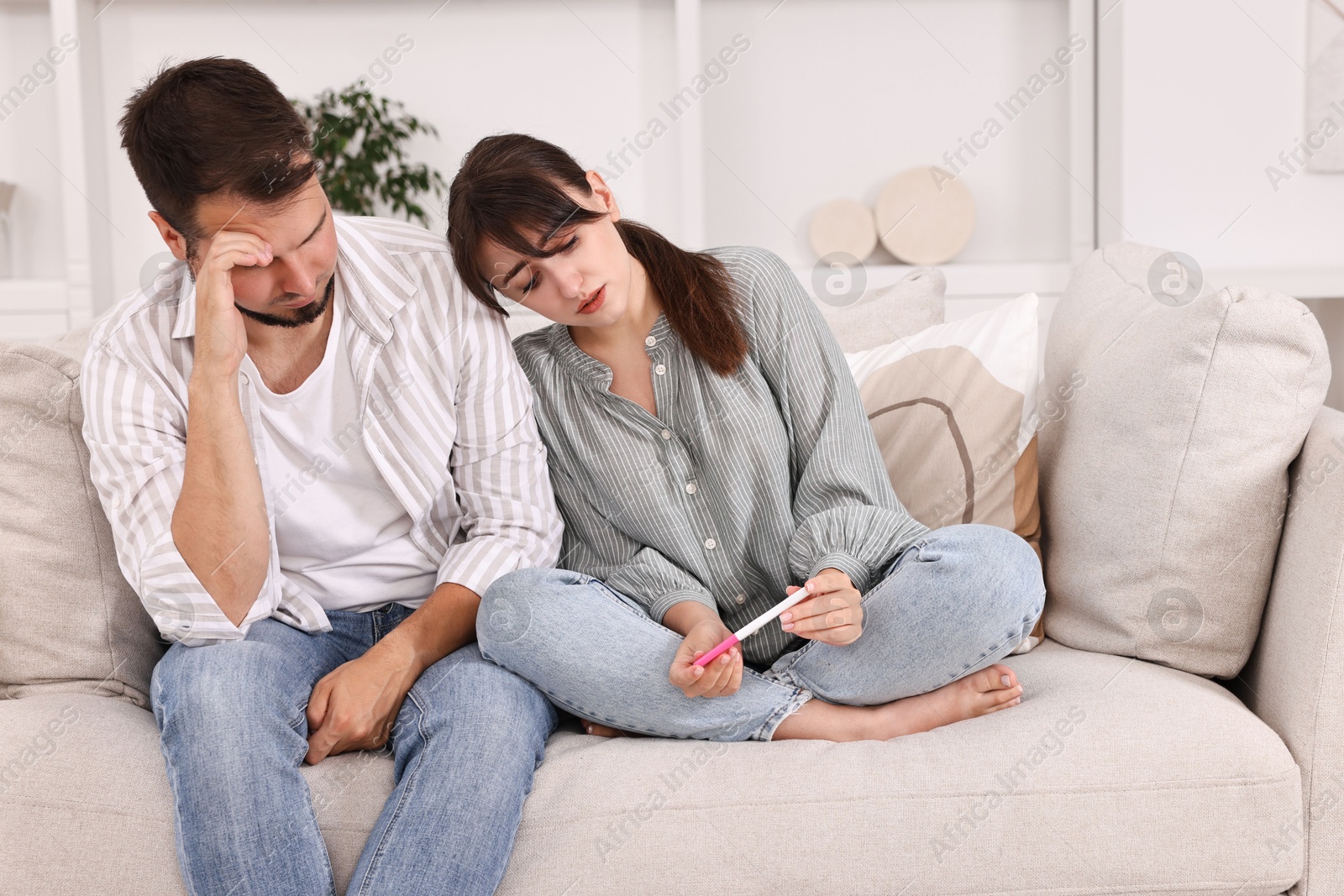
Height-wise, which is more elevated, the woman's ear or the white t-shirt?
the woman's ear

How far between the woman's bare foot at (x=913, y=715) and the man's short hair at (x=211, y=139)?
75cm

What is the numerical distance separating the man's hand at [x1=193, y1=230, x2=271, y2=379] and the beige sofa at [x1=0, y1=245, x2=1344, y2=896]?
37cm

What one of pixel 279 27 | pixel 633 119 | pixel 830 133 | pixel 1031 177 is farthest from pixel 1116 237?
pixel 279 27

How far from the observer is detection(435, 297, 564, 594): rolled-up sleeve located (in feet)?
4.10

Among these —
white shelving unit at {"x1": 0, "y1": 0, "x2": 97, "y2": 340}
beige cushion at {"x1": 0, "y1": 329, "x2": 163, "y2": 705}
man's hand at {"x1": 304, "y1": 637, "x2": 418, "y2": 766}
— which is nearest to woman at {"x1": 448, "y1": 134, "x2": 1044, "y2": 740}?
man's hand at {"x1": 304, "y1": 637, "x2": 418, "y2": 766}

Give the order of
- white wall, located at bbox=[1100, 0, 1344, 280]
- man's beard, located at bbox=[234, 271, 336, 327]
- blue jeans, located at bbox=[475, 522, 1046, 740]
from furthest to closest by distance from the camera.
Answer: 1. white wall, located at bbox=[1100, 0, 1344, 280]
2. man's beard, located at bbox=[234, 271, 336, 327]
3. blue jeans, located at bbox=[475, 522, 1046, 740]

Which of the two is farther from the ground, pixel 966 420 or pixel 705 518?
pixel 966 420

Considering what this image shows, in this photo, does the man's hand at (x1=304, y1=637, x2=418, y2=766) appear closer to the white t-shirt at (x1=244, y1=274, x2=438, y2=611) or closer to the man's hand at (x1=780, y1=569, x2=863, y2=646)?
the white t-shirt at (x1=244, y1=274, x2=438, y2=611)

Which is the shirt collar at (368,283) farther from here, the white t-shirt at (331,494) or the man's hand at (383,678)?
the man's hand at (383,678)

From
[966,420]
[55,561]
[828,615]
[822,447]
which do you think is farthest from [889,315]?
[55,561]

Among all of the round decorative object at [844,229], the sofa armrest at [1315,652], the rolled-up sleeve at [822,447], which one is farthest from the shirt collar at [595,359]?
the round decorative object at [844,229]

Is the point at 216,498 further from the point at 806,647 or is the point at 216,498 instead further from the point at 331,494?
the point at 806,647

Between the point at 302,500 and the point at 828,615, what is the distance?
61cm

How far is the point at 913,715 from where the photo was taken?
1.09 metres
